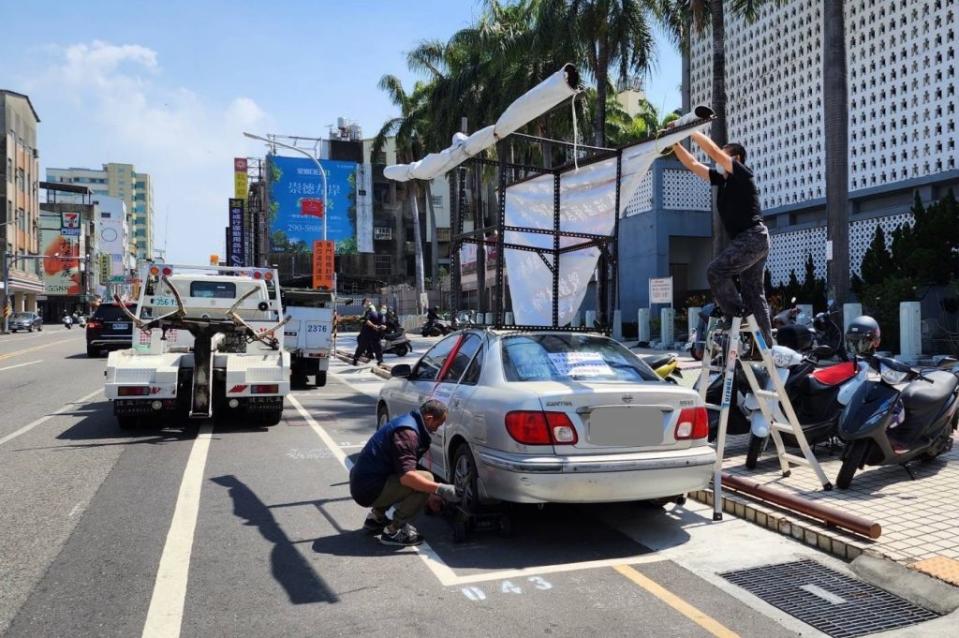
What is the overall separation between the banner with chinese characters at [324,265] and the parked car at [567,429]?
2823 centimetres

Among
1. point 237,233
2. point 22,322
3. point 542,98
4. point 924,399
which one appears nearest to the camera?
point 542,98

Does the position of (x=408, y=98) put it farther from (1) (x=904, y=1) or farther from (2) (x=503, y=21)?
(1) (x=904, y=1)

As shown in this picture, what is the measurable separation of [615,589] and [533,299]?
4.15 m

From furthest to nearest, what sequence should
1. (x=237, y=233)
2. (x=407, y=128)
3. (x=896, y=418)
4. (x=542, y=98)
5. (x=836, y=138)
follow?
(x=237, y=233) < (x=407, y=128) < (x=836, y=138) < (x=896, y=418) < (x=542, y=98)

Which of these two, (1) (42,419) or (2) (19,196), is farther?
(2) (19,196)

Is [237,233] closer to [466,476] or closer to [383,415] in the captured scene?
[383,415]

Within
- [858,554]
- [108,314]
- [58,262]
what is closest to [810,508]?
[858,554]

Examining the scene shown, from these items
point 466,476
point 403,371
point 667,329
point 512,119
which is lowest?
point 466,476

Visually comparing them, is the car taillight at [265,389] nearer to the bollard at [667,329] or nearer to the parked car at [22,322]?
the bollard at [667,329]

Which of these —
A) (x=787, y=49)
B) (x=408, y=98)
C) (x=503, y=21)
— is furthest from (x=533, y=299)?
(x=408, y=98)

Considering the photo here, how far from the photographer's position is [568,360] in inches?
213

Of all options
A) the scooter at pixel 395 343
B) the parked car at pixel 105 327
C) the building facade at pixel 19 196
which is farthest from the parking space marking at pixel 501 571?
the building facade at pixel 19 196

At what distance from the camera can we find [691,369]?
14797 mm

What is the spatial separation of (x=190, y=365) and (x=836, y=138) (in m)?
13.7
